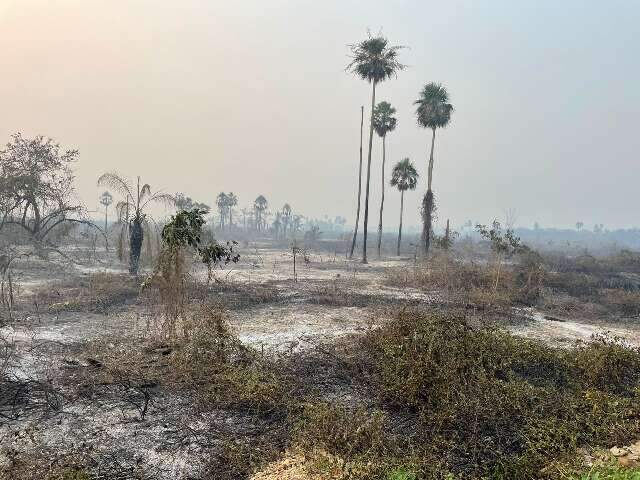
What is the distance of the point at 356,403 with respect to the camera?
288 inches

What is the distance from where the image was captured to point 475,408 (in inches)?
257

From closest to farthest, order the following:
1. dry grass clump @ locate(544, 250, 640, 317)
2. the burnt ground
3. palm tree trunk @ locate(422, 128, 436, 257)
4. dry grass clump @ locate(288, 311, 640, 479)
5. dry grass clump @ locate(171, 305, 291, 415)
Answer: dry grass clump @ locate(288, 311, 640, 479), the burnt ground, dry grass clump @ locate(171, 305, 291, 415), dry grass clump @ locate(544, 250, 640, 317), palm tree trunk @ locate(422, 128, 436, 257)

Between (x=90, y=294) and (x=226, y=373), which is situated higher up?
(x=226, y=373)

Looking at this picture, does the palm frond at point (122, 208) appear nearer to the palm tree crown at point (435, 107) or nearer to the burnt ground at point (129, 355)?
the burnt ground at point (129, 355)

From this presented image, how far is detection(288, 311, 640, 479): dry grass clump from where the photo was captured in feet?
18.4

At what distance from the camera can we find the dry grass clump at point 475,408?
5.59 m

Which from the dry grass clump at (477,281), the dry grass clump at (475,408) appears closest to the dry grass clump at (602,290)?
the dry grass clump at (477,281)

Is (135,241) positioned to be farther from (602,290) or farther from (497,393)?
(602,290)

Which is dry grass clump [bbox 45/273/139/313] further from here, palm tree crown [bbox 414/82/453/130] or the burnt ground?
palm tree crown [bbox 414/82/453/130]

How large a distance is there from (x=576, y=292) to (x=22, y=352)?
71.3ft

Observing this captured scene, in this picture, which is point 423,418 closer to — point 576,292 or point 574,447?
point 574,447

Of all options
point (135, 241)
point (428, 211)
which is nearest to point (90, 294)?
point (135, 241)

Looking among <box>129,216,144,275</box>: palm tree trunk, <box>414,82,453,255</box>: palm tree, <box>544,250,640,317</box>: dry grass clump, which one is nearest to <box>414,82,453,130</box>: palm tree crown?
<box>414,82,453,255</box>: palm tree

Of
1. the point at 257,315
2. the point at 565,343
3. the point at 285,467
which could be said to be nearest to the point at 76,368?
the point at 285,467
